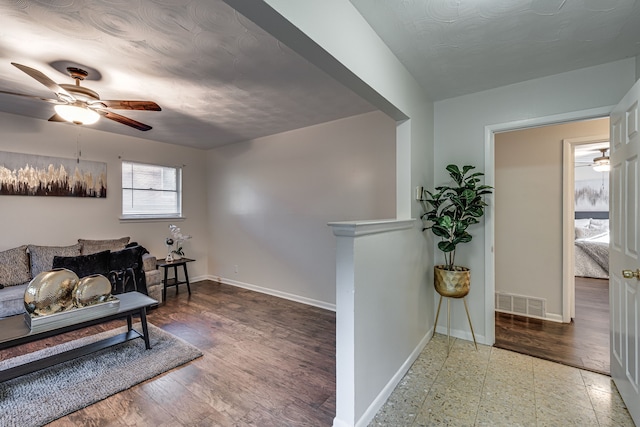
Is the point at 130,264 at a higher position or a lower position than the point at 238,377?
higher

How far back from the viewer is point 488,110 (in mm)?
2584

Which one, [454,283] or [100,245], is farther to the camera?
[100,245]

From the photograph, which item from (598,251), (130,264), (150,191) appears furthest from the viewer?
(598,251)

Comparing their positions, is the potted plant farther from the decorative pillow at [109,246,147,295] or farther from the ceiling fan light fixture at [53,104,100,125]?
the decorative pillow at [109,246,147,295]

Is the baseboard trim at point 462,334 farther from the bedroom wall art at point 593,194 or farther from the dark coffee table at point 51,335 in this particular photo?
the bedroom wall art at point 593,194

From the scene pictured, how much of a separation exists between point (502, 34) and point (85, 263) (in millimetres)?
4410

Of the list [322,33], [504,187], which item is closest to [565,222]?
[504,187]

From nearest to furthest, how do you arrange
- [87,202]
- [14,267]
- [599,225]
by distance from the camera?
[14,267] < [87,202] < [599,225]

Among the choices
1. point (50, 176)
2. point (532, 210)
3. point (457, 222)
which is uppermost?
point (50, 176)

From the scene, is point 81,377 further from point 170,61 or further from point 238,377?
point 170,61

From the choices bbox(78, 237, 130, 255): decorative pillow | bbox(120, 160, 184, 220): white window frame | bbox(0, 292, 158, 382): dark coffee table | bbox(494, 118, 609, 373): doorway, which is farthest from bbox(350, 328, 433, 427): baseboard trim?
bbox(120, 160, 184, 220): white window frame

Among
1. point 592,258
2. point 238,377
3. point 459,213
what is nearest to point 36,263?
point 238,377

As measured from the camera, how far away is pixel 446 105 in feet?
9.21

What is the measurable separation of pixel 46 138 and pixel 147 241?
1811 mm
